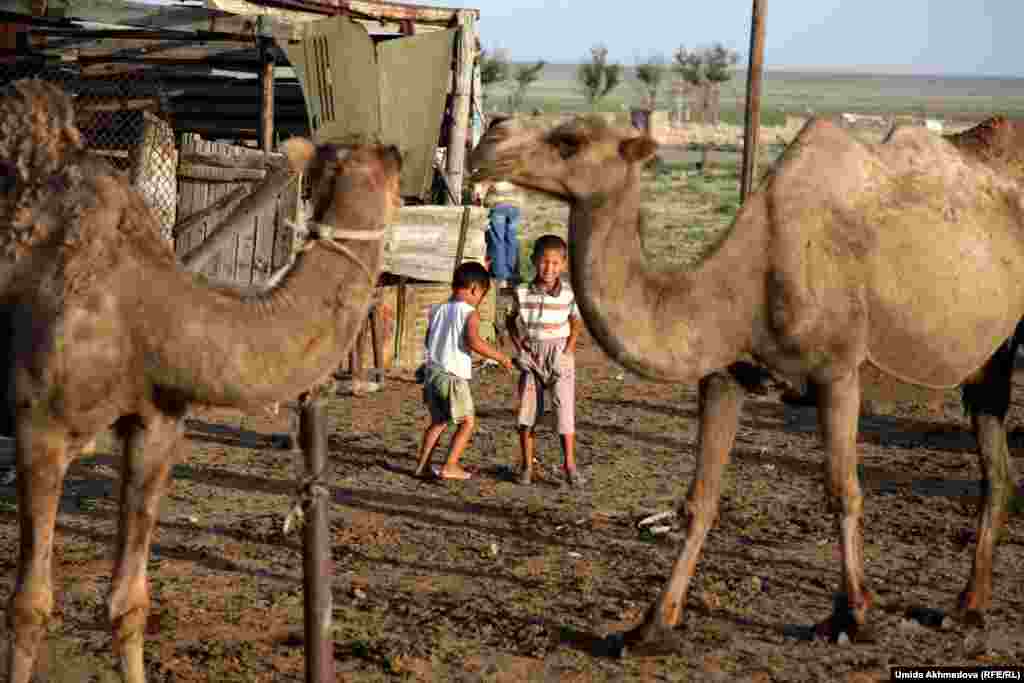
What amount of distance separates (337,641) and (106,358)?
215 centimetres

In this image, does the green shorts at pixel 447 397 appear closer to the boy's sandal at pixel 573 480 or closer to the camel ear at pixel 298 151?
the boy's sandal at pixel 573 480

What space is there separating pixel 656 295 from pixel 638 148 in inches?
27.6

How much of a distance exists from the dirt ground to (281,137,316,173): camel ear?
1.17 meters

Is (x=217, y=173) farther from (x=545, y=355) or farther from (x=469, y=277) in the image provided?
(x=545, y=355)

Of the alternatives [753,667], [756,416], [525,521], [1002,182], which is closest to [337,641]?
[753,667]

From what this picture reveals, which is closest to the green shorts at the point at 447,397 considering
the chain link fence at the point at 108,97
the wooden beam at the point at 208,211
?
the wooden beam at the point at 208,211

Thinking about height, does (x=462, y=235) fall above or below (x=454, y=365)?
above

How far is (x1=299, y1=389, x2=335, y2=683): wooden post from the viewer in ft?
17.4

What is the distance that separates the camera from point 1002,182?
296 inches

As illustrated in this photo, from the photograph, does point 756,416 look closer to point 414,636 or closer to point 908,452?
point 908,452

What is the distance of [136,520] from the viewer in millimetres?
5613

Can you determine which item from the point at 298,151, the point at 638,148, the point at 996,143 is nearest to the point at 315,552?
the point at 298,151

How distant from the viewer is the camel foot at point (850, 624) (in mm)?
6844

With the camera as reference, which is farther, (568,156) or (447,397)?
(447,397)
